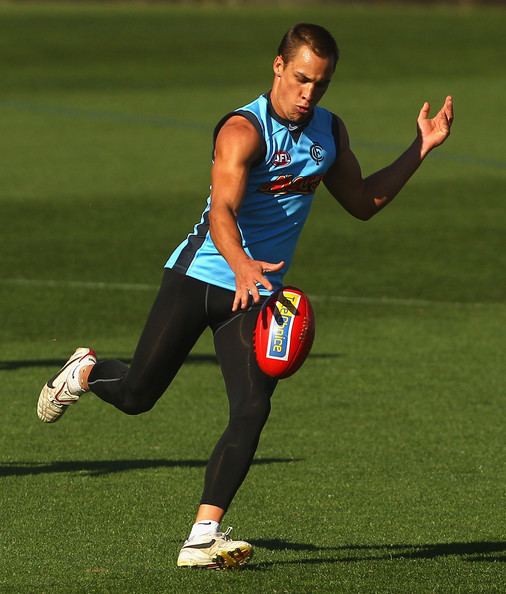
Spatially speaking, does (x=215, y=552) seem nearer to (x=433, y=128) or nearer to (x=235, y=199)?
(x=235, y=199)

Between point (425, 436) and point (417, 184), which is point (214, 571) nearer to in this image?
point (425, 436)

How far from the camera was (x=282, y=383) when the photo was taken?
12719 mm

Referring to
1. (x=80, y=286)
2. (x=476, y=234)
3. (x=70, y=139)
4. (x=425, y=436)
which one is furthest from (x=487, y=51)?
(x=425, y=436)

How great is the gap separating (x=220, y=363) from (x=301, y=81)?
1.29 metres

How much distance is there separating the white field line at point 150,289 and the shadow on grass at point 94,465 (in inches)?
255

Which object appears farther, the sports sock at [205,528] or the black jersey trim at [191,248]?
the black jersey trim at [191,248]

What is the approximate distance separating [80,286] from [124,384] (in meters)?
9.22

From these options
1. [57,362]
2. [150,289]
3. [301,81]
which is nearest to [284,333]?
[301,81]

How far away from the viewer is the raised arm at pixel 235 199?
704 centimetres

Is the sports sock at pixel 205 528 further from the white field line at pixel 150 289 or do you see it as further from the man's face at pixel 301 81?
the white field line at pixel 150 289

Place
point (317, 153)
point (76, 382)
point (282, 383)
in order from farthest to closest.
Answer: point (282, 383) → point (76, 382) → point (317, 153)

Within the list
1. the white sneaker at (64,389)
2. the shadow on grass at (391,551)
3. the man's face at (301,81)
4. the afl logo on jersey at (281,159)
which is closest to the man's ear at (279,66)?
the man's face at (301,81)

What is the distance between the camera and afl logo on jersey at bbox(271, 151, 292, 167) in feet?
24.8

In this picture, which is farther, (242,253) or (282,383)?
(282,383)
